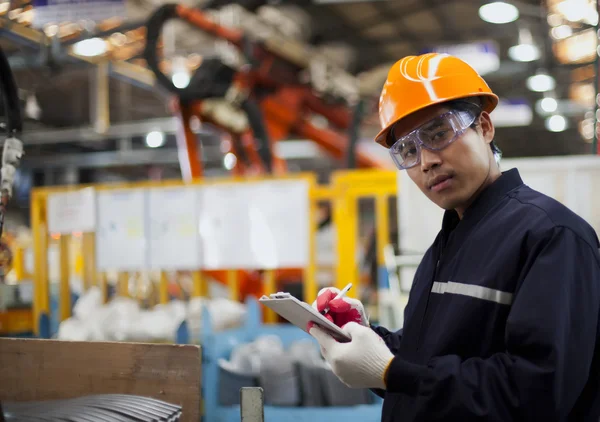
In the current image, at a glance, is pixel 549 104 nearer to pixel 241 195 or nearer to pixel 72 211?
pixel 241 195

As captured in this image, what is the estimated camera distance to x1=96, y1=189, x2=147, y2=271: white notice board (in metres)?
6.01

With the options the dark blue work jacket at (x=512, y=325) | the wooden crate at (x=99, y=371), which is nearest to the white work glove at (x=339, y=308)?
the dark blue work jacket at (x=512, y=325)

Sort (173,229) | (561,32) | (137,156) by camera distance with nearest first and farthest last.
Result: 1. (173,229)
2. (561,32)
3. (137,156)

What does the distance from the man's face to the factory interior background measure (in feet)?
3.01

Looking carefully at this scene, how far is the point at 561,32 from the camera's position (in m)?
11.3

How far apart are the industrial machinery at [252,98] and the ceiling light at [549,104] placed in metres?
6.86

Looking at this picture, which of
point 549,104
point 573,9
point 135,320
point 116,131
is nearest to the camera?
point 135,320

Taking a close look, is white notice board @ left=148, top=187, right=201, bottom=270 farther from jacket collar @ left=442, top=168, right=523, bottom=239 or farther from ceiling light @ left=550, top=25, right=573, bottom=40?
ceiling light @ left=550, top=25, right=573, bottom=40

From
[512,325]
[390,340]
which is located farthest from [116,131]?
[512,325]

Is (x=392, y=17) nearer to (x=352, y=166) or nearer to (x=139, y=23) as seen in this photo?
(x=352, y=166)

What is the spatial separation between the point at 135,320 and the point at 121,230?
3.78 ft

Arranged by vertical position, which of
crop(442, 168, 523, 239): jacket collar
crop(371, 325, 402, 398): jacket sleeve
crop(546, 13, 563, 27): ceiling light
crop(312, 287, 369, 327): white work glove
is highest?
crop(546, 13, 563, 27): ceiling light

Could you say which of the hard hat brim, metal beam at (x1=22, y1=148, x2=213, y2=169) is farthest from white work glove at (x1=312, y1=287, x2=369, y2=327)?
metal beam at (x1=22, y1=148, x2=213, y2=169)

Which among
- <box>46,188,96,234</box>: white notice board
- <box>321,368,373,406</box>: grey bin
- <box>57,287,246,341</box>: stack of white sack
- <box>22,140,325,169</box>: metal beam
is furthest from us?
<box>22,140,325,169</box>: metal beam
